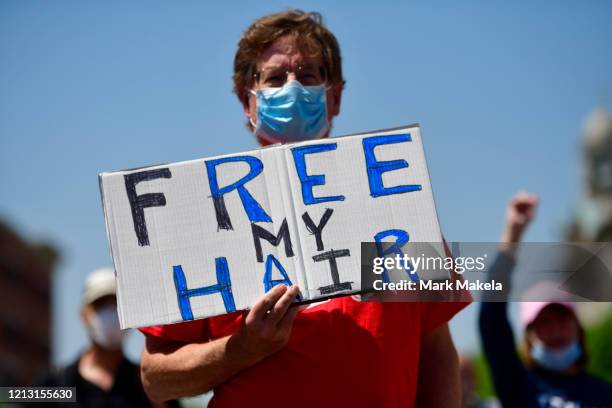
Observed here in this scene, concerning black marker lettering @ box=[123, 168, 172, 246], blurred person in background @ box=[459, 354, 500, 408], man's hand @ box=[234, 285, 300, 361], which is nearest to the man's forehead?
black marker lettering @ box=[123, 168, 172, 246]

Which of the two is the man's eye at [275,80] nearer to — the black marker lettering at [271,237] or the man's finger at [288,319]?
the black marker lettering at [271,237]

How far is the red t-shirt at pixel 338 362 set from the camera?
2.63 metres

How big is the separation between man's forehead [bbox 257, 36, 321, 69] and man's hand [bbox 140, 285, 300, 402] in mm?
849

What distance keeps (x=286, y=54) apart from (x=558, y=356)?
2.65 meters

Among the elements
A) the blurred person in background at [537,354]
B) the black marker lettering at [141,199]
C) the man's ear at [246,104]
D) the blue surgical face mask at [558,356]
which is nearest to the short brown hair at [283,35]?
the man's ear at [246,104]

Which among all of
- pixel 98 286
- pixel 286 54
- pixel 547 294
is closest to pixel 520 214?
pixel 547 294

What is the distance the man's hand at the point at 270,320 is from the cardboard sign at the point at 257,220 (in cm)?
10

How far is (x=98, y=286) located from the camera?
5086 mm

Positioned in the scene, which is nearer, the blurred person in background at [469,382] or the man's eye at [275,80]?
the man's eye at [275,80]

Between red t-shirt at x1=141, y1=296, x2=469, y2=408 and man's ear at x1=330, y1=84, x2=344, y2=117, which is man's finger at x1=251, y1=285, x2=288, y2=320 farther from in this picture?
man's ear at x1=330, y1=84, x2=344, y2=117

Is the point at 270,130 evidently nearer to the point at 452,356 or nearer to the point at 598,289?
the point at 452,356

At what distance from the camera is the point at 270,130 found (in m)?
3.04

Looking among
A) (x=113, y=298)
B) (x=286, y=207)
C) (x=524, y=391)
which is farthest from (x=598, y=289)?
(x=113, y=298)

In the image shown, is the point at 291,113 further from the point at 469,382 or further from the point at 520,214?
the point at 469,382
